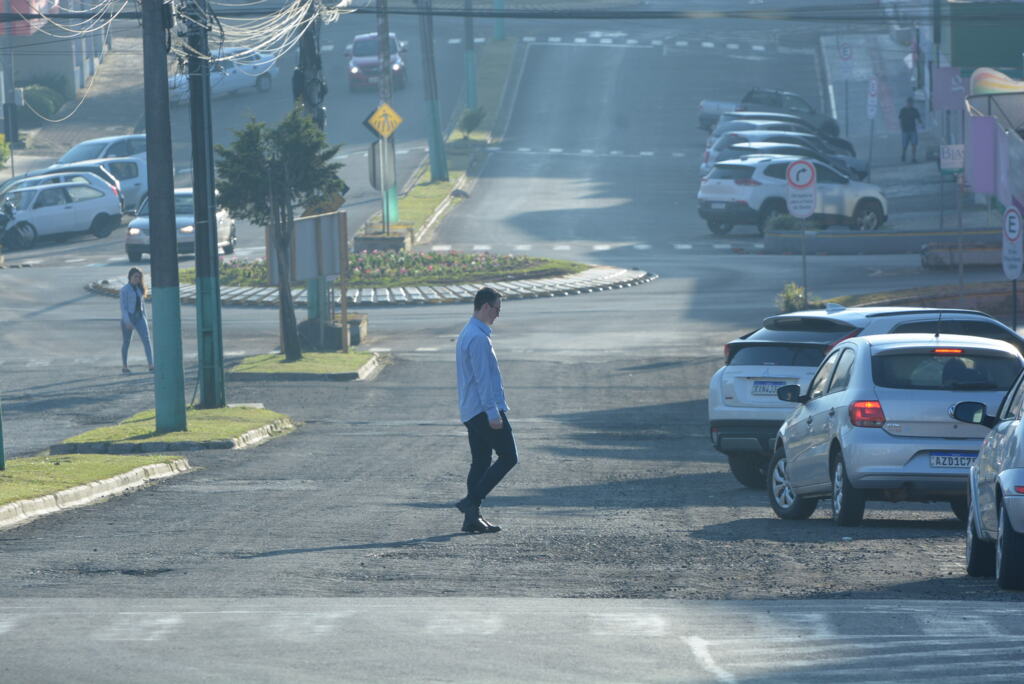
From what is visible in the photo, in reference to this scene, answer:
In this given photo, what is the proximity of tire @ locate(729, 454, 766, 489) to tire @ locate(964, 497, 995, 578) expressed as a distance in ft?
20.6

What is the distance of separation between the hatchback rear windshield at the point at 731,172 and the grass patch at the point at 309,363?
16.5 metres

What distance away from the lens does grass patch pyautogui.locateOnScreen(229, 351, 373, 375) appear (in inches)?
1051

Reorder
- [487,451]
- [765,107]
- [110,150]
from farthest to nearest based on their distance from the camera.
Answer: [765,107] < [110,150] < [487,451]

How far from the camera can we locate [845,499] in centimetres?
1275

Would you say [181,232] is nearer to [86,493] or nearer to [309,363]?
[309,363]

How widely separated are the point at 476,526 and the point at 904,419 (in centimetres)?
328

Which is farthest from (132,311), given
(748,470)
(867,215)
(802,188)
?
(867,215)

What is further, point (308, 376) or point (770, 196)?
point (770, 196)

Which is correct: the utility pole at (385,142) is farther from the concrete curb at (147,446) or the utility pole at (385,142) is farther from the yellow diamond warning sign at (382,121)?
the concrete curb at (147,446)

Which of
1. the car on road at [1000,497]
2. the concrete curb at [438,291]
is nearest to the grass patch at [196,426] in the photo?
the car on road at [1000,497]

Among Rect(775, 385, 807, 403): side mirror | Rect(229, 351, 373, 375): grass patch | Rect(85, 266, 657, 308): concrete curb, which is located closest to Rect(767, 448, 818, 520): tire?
Rect(775, 385, 807, 403): side mirror

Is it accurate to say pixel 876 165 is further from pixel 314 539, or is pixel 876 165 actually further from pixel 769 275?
pixel 314 539

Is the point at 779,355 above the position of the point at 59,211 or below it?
below

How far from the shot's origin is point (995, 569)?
1028 cm
